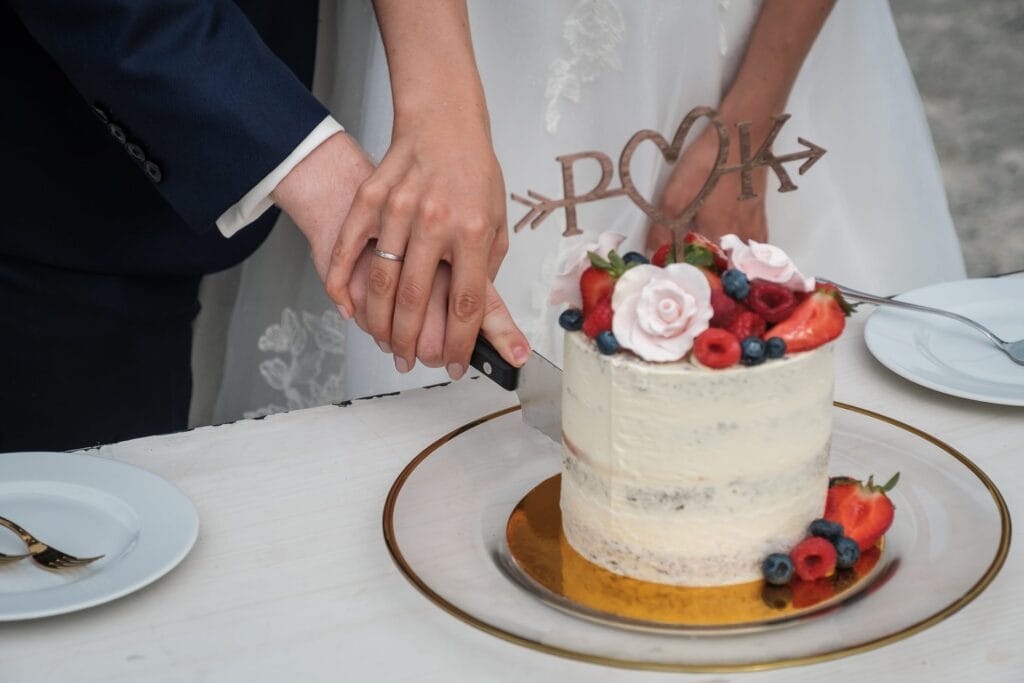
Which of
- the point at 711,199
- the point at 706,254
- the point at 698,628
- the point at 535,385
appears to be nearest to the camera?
the point at 698,628

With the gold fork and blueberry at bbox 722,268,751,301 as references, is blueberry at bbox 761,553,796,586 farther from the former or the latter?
the gold fork

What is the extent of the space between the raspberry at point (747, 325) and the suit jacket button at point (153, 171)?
582 mm

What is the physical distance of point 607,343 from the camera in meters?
0.87

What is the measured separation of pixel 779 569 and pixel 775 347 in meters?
0.16

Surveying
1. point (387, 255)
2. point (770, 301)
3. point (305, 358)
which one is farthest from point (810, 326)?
point (305, 358)

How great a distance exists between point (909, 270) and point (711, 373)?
3.41ft

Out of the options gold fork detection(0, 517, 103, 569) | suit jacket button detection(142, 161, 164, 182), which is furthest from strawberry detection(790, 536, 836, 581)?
suit jacket button detection(142, 161, 164, 182)

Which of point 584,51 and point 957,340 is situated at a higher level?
point 584,51

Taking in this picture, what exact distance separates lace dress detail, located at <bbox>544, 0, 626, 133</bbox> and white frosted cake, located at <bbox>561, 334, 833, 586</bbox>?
75cm

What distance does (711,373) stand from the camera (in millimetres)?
849

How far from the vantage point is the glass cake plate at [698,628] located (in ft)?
2.59

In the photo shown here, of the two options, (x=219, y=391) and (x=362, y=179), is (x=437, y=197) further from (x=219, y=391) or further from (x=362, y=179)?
(x=219, y=391)

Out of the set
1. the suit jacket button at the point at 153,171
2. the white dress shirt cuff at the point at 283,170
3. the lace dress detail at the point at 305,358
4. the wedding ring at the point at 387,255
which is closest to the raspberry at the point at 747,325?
the wedding ring at the point at 387,255

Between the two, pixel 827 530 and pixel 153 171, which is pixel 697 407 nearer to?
pixel 827 530
